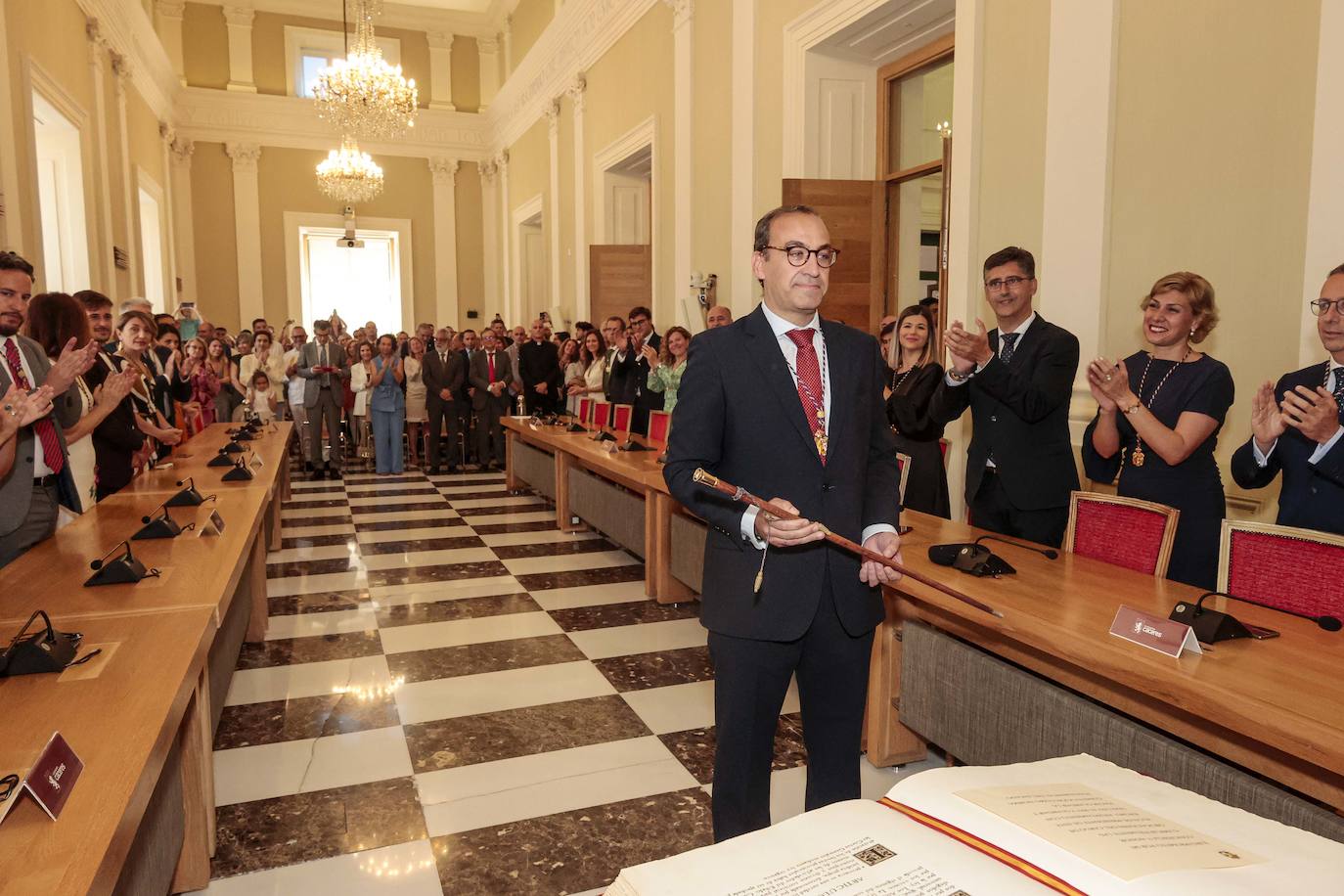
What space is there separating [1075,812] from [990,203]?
427 cm

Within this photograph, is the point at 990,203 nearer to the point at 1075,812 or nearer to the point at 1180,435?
the point at 1180,435

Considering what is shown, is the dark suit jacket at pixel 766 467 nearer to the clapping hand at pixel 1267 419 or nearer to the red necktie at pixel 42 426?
the clapping hand at pixel 1267 419

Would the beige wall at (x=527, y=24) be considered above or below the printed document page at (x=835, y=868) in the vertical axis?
above

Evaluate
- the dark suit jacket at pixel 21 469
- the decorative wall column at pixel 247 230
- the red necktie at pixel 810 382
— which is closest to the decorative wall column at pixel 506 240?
the decorative wall column at pixel 247 230

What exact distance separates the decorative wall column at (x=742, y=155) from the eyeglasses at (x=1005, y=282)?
3.90 metres

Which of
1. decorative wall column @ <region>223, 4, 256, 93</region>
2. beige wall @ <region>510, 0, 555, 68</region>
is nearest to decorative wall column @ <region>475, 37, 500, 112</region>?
beige wall @ <region>510, 0, 555, 68</region>

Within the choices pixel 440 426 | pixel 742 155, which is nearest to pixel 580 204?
pixel 440 426

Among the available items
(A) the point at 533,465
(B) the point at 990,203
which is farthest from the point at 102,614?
(A) the point at 533,465

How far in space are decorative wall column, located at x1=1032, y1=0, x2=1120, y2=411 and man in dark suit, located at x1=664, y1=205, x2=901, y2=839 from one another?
8.17ft

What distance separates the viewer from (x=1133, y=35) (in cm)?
362

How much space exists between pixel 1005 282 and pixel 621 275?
6.68m

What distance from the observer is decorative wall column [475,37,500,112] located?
15062mm

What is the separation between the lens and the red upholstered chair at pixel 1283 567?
6.72 ft

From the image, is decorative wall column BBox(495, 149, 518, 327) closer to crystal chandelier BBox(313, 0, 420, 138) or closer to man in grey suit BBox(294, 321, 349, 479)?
crystal chandelier BBox(313, 0, 420, 138)
